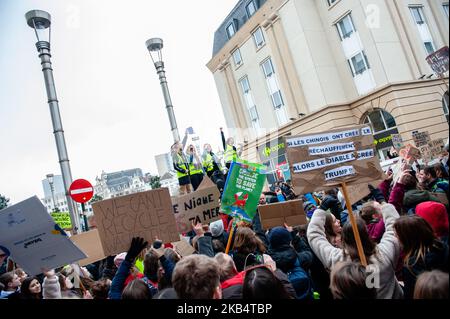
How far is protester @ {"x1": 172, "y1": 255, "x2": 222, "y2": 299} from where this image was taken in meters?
1.55

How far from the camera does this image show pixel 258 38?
6.54 metres

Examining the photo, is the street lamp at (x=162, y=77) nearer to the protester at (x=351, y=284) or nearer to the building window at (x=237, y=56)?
the building window at (x=237, y=56)

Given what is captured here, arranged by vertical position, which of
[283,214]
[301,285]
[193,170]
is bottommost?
[301,285]

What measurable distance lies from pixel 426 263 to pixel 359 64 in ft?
12.9

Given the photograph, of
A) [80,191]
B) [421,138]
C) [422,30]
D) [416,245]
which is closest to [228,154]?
[80,191]

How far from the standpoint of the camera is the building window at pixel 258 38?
6.18 meters

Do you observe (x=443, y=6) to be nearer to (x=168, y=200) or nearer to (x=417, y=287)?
(x=417, y=287)

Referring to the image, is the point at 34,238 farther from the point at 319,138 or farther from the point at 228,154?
the point at 228,154

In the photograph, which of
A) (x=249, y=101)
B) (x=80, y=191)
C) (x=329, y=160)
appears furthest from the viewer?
(x=249, y=101)

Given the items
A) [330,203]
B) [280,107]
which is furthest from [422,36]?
[330,203]

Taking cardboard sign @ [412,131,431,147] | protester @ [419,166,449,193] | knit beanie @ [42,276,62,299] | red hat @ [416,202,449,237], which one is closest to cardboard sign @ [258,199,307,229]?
red hat @ [416,202,449,237]

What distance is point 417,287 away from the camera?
3.73 feet

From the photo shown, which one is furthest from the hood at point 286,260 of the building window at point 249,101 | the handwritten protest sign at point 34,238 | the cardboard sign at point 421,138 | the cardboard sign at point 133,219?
the building window at point 249,101
